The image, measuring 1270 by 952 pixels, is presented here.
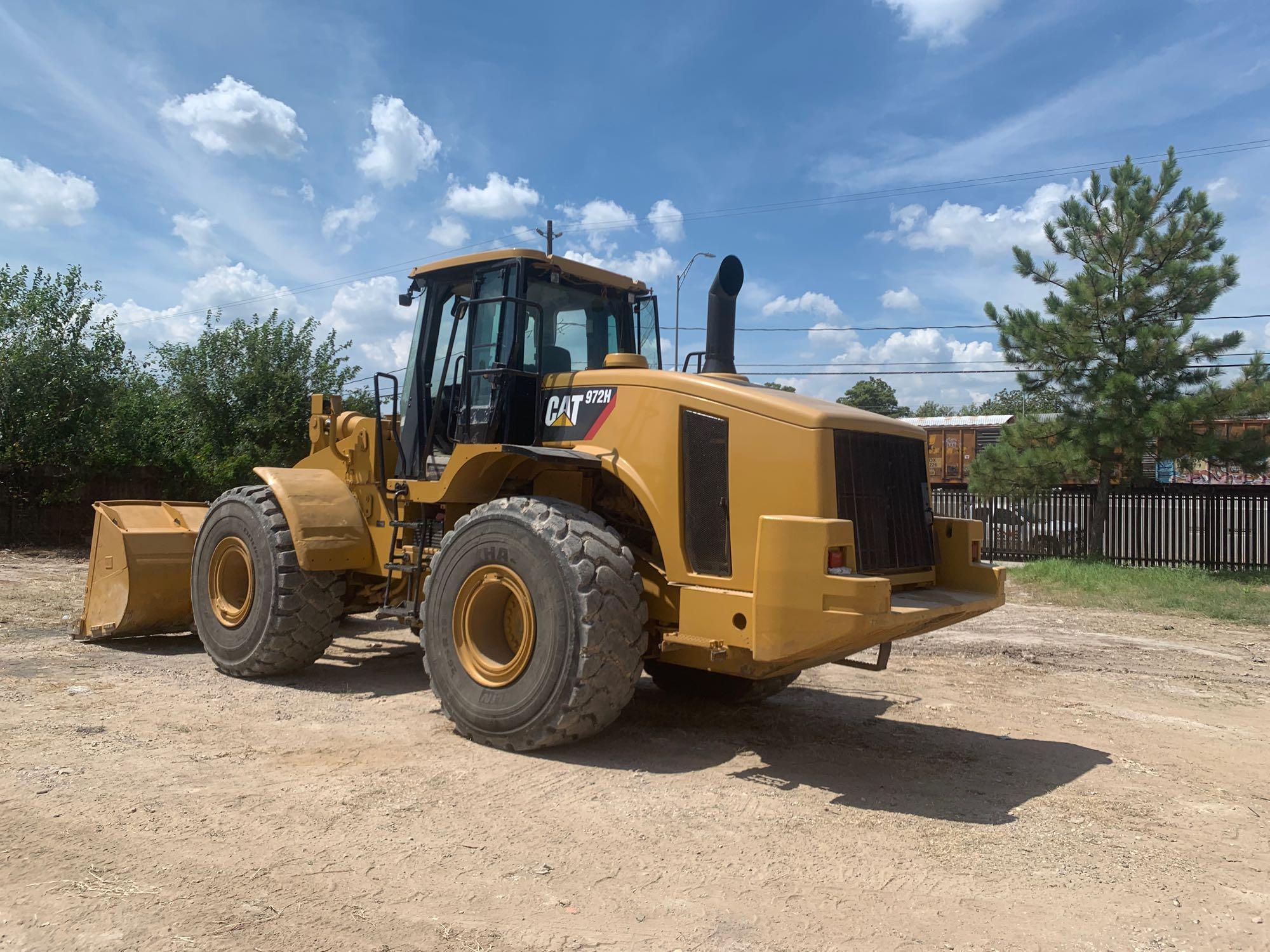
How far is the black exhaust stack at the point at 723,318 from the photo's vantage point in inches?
242

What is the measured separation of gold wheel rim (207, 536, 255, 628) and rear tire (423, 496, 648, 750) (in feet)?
7.81

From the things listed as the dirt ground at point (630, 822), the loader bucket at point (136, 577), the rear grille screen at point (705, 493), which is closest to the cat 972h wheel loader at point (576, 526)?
the rear grille screen at point (705, 493)

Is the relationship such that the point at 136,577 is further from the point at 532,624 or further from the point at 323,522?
the point at 532,624

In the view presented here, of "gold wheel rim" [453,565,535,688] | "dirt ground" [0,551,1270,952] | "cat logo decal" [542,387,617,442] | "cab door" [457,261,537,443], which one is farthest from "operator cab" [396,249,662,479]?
"dirt ground" [0,551,1270,952]

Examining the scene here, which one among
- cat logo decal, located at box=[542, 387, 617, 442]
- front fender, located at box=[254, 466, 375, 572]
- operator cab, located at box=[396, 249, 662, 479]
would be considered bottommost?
front fender, located at box=[254, 466, 375, 572]

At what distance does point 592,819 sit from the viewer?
4367 mm

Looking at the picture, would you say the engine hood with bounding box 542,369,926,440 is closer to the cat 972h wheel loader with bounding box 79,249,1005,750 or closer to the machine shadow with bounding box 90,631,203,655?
the cat 972h wheel loader with bounding box 79,249,1005,750

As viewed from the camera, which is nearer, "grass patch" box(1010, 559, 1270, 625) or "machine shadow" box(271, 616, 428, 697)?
"machine shadow" box(271, 616, 428, 697)

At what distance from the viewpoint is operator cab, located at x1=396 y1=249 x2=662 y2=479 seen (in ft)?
21.1

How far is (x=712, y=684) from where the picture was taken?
6.92 meters

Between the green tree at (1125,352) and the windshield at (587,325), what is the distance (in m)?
12.8

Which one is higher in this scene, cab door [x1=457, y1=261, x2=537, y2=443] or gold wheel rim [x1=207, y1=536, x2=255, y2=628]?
cab door [x1=457, y1=261, x2=537, y2=443]

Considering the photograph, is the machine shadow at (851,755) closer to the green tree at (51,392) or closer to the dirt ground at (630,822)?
the dirt ground at (630,822)

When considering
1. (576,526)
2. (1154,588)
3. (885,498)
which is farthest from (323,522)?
(1154,588)
